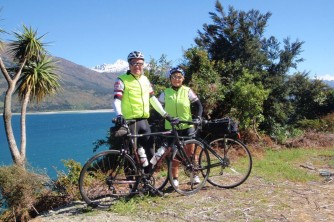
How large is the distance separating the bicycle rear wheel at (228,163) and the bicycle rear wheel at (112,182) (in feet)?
5.00

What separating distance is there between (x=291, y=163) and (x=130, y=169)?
5336mm

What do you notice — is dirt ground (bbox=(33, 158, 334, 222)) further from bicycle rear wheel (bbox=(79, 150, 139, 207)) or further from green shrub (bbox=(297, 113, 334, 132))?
green shrub (bbox=(297, 113, 334, 132))

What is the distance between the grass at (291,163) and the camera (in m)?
7.29

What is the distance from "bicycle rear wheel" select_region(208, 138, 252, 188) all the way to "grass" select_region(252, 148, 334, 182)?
0.77 meters

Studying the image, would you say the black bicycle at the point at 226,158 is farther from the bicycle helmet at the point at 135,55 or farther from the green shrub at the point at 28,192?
the green shrub at the point at 28,192

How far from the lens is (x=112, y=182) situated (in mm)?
5184

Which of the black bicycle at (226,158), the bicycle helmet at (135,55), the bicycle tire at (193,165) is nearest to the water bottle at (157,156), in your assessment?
the bicycle tire at (193,165)

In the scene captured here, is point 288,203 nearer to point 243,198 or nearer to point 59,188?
point 243,198

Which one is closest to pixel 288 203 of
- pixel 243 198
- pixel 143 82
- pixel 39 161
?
pixel 243 198

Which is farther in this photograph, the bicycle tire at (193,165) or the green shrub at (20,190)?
the green shrub at (20,190)

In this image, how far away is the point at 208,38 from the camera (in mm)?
19641

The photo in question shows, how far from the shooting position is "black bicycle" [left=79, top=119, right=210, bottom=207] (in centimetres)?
513

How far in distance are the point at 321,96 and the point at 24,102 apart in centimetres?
1694

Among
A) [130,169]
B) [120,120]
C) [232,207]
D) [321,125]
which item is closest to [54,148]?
[321,125]
